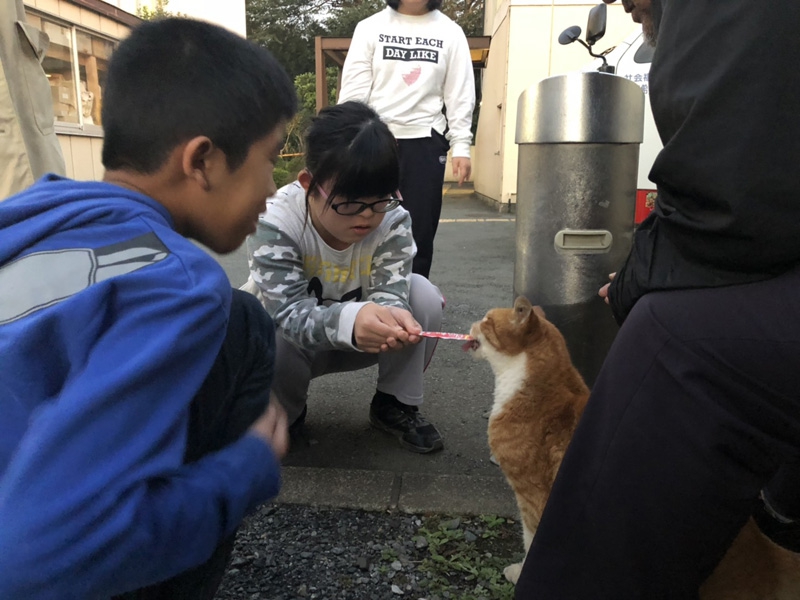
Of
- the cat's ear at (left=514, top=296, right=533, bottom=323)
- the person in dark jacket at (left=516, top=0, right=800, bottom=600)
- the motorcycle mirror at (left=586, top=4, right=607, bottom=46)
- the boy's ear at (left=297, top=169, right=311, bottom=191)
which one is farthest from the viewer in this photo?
the motorcycle mirror at (left=586, top=4, right=607, bottom=46)

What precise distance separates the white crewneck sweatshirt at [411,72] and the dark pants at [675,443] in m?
2.76

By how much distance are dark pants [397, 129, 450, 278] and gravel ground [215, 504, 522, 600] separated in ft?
6.50

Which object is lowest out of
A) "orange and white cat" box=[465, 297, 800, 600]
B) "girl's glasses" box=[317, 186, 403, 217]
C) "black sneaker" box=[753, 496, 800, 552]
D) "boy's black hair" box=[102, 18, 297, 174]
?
"black sneaker" box=[753, 496, 800, 552]

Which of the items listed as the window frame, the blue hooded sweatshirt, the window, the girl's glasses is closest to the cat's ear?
the girl's glasses

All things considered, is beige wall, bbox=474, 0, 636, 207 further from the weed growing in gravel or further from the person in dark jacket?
the person in dark jacket

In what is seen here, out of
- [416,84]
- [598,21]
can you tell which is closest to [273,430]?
[598,21]

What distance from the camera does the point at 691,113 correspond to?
3.87 ft

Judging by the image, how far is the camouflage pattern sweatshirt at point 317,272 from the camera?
2270 millimetres

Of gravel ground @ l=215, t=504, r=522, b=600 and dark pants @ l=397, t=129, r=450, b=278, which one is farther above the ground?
dark pants @ l=397, t=129, r=450, b=278

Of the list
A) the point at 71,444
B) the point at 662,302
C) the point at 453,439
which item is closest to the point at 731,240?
the point at 662,302

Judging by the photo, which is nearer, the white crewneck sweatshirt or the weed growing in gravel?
the weed growing in gravel

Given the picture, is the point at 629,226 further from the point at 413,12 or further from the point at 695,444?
the point at 413,12

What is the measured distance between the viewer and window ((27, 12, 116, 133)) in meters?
9.94

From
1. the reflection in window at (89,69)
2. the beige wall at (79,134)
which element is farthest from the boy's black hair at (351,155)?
the reflection in window at (89,69)
